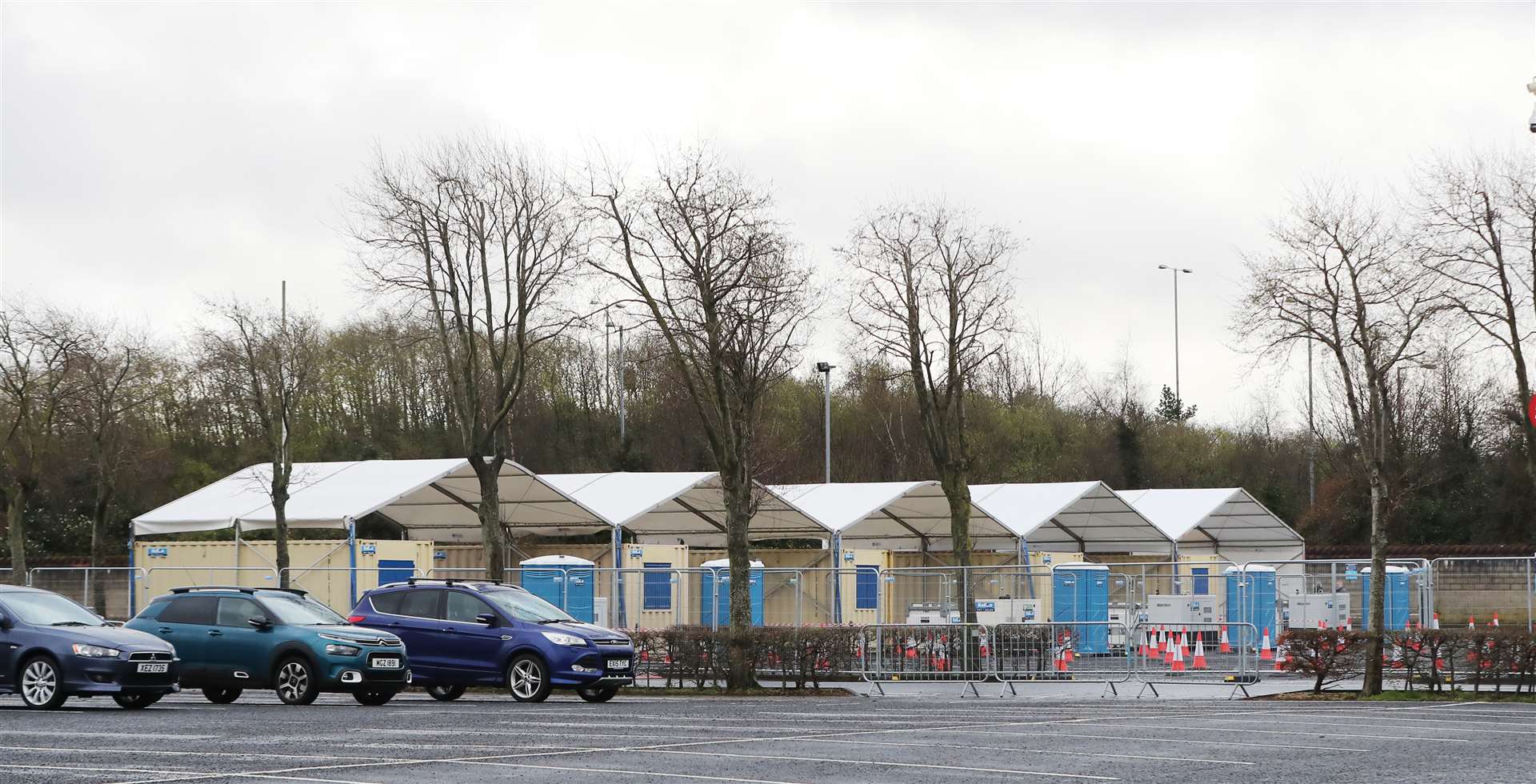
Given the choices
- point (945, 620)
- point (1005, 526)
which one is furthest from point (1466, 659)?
point (1005, 526)

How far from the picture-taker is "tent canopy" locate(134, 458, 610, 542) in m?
38.4

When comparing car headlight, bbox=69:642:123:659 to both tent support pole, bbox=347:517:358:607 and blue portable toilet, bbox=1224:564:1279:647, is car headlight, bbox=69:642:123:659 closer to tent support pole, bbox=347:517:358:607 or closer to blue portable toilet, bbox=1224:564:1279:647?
tent support pole, bbox=347:517:358:607

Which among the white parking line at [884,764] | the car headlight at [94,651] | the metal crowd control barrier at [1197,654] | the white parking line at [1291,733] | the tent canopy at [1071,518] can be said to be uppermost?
the tent canopy at [1071,518]

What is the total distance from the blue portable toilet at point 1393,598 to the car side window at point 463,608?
22.3 m

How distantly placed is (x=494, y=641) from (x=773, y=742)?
8928 millimetres

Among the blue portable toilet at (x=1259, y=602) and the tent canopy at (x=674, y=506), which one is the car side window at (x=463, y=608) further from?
the blue portable toilet at (x=1259, y=602)

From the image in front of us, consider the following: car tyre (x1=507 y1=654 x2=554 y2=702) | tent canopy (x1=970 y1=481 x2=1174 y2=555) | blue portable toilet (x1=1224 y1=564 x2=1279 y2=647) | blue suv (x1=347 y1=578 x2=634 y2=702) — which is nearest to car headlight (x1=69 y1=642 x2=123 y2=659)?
blue suv (x1=347 y1=578 x2=634 y2=702)

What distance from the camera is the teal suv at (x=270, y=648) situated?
2162 centimetres

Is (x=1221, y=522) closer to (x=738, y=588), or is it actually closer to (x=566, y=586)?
(x=566, y=586)

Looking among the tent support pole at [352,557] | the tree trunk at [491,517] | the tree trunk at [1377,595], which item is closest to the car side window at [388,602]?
the tree trunk at [491,517]

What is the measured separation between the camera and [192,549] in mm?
39469

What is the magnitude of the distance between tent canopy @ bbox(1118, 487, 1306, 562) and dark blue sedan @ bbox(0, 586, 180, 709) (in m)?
33.4

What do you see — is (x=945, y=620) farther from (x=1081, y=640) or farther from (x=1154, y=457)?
(x=1154, y=457)

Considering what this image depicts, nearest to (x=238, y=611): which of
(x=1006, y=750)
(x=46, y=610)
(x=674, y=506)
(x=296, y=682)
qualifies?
(x=296, y=682)
